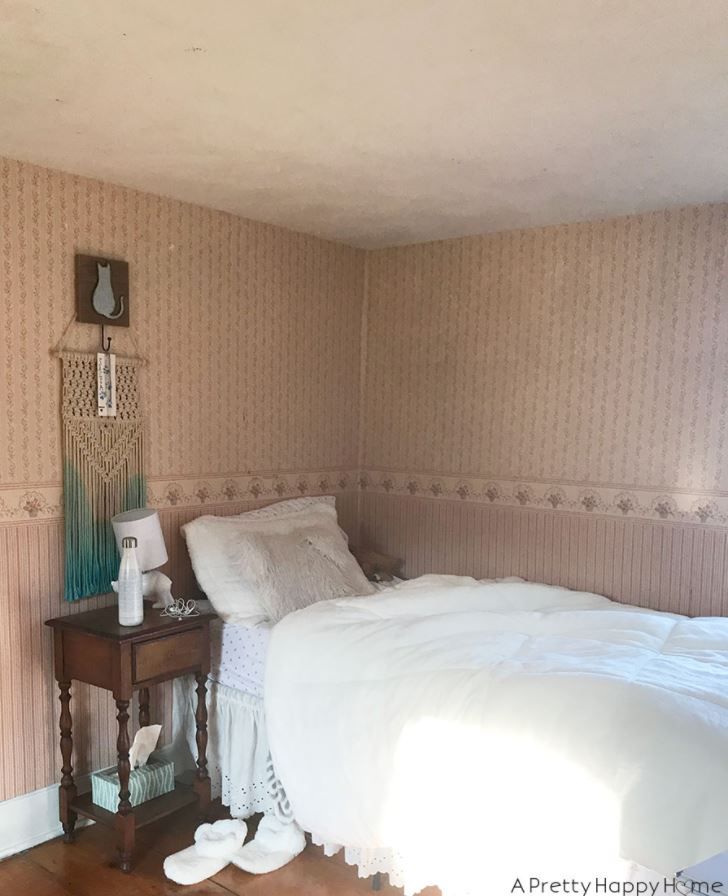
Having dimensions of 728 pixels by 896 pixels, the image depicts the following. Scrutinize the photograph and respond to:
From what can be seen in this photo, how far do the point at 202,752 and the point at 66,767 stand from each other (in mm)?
481

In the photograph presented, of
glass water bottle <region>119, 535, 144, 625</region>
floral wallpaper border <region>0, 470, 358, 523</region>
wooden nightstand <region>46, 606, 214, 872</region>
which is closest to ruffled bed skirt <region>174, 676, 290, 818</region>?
wooden nightstand <region>46, 606, 214, 872</region>

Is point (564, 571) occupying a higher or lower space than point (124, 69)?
lower

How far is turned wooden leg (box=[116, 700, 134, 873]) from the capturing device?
2582 millimetres

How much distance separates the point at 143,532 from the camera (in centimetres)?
279

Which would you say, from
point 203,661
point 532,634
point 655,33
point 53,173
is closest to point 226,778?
point 203,661

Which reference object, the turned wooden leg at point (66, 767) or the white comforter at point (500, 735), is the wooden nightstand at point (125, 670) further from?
the white comforter at point (500, 735)

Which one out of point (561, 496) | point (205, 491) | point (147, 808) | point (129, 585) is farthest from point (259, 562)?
point (561, 496)

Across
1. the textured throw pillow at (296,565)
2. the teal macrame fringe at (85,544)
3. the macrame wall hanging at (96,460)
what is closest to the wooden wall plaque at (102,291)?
the macrame wall hanging at (96,460)

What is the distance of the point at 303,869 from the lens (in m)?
2.61

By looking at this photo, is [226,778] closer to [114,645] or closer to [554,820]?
[114,645]

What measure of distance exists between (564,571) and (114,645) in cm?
199

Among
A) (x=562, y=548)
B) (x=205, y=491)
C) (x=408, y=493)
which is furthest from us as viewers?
(x=408, y=493)

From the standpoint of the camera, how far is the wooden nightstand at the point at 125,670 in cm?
258

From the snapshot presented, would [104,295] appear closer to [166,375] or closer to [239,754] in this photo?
[166,375]
